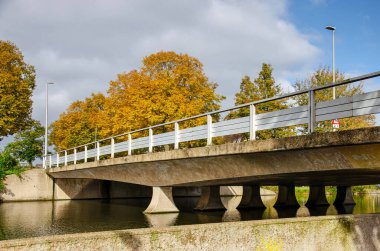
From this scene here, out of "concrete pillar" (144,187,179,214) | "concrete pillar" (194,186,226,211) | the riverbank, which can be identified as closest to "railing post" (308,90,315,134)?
the riverbank

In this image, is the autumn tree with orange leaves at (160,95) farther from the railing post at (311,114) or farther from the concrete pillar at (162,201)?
the railing post at (311,114)

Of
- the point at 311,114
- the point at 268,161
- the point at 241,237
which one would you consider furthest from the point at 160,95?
the point at 241,237

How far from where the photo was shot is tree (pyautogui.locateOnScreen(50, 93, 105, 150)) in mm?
52125

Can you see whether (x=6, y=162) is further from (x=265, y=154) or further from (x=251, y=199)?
(x=265, y=154)

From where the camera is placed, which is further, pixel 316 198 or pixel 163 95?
pixel 163 95

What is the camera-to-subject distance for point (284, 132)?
38.8 metres

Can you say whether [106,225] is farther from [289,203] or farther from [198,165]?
[289,203]

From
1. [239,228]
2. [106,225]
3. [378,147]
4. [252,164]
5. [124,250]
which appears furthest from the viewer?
[106,225]

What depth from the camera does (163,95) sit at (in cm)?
3688

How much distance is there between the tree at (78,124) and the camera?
52.1 metres

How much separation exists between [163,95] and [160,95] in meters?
0.24

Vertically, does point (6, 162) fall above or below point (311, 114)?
below

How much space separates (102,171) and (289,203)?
42.5 feet

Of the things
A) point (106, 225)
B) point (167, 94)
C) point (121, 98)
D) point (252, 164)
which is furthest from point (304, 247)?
point (121, 98)
